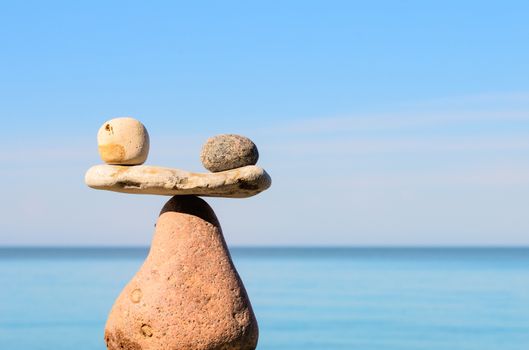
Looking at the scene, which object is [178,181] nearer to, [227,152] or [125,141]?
[227,152]

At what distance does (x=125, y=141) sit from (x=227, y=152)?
1205 millimetres

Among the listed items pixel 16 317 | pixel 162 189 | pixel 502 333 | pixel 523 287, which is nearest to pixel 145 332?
pixel 162 189

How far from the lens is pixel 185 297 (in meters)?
10.8

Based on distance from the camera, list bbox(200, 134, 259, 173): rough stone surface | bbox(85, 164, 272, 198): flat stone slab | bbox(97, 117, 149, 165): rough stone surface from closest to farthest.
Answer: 1. bbox(85, 164, 272, 198): flat stone slab
2. bbox(200, 134, 259, 173): rough stone surface
3. bbox(97, 117, 149, 165): rough stone surface

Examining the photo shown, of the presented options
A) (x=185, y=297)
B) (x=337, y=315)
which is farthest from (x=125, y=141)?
(x=337, y=315)

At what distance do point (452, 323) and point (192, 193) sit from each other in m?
17.3

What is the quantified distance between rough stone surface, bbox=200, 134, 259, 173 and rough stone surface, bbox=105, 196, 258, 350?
591 mm

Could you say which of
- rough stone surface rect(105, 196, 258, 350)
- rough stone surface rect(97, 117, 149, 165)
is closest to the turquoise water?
rough stone surface rect(105, 196, 258, 350)

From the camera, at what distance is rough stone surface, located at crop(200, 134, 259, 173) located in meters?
11.2

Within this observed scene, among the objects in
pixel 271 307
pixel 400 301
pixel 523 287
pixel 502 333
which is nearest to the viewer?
pixel 502 333

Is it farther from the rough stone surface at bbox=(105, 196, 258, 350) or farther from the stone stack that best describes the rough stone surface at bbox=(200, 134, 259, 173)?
the rough stone surface at bbox=(105, 196, 258, 350)

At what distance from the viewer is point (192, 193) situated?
36.6 ft

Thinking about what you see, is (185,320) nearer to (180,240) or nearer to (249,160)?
(180,240)

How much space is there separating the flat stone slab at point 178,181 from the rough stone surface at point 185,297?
0.40 m
